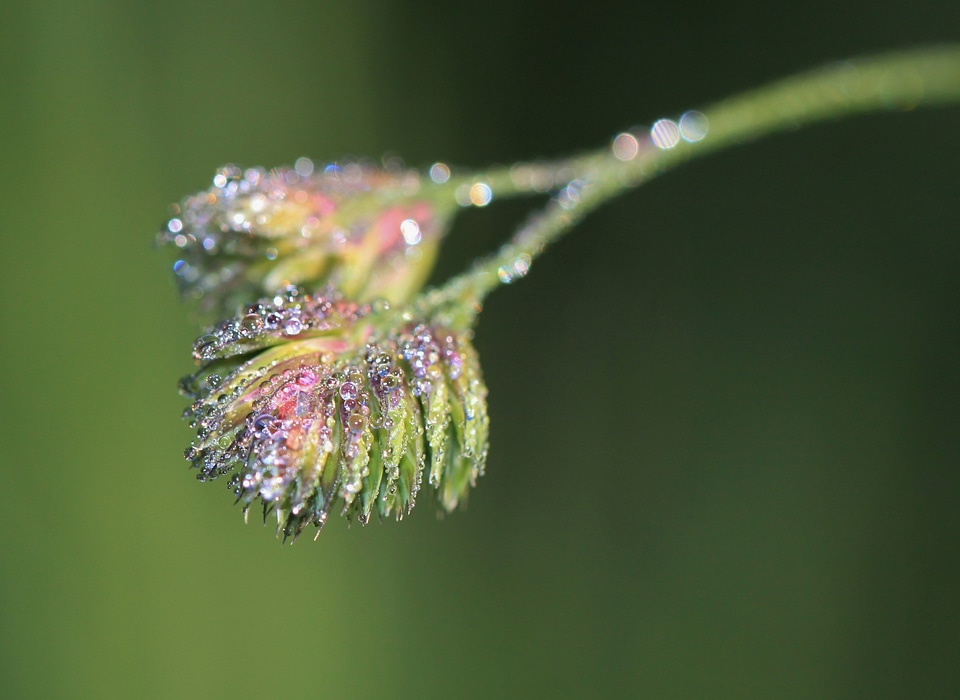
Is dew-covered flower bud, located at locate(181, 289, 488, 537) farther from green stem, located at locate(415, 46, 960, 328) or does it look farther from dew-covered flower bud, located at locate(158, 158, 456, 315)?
green stem, located at locate(415, 46, 960, 328)

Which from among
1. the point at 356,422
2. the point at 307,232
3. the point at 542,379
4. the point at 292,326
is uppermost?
the point at 542,379

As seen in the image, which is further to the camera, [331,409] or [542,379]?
[542,379]

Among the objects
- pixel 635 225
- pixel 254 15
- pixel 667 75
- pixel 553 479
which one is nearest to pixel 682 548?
pixel 553 479

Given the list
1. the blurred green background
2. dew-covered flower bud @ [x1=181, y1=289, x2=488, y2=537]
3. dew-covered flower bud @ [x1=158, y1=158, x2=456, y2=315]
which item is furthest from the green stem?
the blurred green background

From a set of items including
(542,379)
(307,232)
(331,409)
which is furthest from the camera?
(542,379)

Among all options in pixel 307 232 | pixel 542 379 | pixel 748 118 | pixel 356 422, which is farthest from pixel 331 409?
pixel 542 379

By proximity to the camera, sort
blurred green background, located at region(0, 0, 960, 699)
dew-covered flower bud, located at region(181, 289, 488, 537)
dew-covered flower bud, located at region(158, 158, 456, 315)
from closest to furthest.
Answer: dew-covered flower bud, located at region(181, 289, 488, 537) → dew-covered flower bud, located at region(158, 158, 456, 315) → blurred green background, located at region(0, 0, 960, 699)

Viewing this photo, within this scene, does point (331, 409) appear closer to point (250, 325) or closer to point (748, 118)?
point (250, 325)

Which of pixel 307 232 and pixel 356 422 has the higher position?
pixel 307 232
